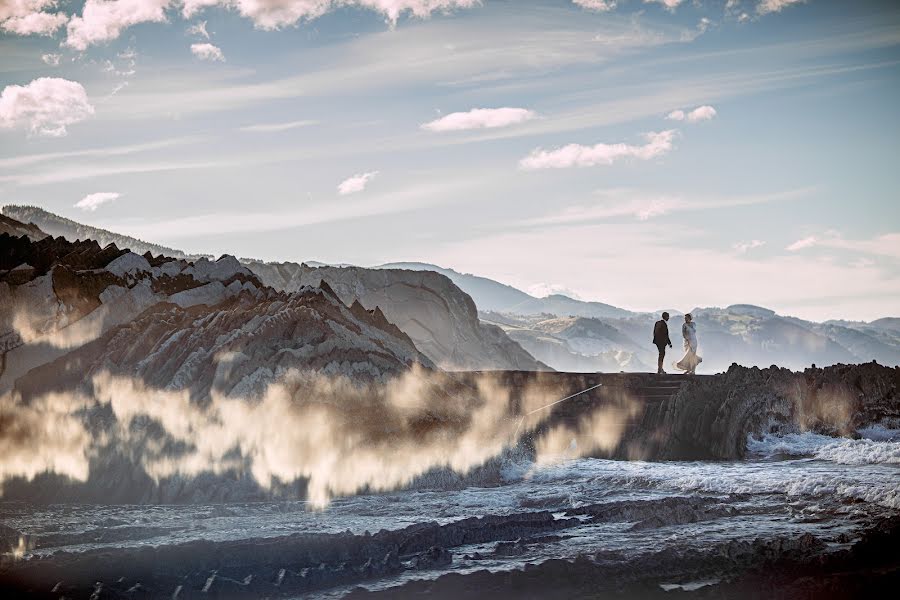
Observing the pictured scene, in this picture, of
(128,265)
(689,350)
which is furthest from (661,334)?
(128,265)

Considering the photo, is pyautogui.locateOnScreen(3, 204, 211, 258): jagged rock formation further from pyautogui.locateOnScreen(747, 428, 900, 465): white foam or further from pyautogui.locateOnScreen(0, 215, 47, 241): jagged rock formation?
pyautogui.locateOnScreen(747, 428, 900, 465): white foam

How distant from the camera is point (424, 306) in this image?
56000mm

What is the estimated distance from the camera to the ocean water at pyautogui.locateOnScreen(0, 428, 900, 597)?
14414 millimetres

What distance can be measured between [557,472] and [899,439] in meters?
10.6

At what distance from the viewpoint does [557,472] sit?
22203 mm

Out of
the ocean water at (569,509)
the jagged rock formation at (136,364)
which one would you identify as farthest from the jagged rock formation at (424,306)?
the ocean water at (569,509)

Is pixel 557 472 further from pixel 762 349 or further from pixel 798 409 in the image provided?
pixel 762 349

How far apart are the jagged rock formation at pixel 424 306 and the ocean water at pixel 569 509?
30912mm

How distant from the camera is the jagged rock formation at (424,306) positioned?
5403 centimetres

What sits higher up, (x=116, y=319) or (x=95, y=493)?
(x=116, y=319)

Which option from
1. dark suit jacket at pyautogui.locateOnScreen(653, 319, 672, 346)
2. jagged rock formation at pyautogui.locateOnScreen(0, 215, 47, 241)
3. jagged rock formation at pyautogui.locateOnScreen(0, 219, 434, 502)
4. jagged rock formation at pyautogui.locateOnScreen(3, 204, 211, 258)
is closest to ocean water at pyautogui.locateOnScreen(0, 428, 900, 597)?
jagged rock formation at pyautogui.locateOnScreen(0, 219, 434, 502)

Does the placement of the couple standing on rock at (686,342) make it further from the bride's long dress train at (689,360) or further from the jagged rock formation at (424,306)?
the jagged rock formation at (424,306)

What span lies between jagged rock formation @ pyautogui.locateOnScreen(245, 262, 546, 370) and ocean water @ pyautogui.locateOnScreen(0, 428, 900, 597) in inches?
1217

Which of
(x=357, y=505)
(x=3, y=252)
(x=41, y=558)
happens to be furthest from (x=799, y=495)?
(x=3, y=252)
